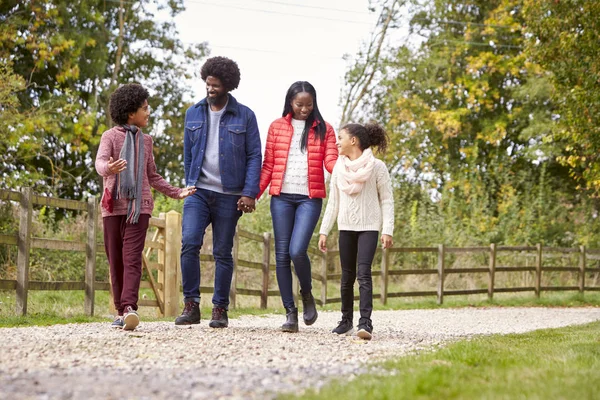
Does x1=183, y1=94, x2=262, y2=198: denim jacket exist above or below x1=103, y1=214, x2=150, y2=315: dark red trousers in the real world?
above

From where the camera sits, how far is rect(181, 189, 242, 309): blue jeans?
21.0 ft

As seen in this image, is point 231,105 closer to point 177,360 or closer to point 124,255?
point 124,255

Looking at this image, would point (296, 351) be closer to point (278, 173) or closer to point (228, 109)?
point (278, 173)

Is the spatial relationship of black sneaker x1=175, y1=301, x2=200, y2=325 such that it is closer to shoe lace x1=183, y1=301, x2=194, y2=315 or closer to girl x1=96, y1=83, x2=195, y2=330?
shoe lace x1=183, y1=301, x2=194, y2=315

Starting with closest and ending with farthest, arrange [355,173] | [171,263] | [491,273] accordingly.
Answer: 1. [355,173]
2. [171,263]
3. [491,273]

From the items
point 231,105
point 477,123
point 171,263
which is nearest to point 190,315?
point 231,105

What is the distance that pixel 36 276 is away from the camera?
1210cm

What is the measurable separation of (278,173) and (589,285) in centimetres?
1685

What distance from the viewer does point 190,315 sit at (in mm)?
6457

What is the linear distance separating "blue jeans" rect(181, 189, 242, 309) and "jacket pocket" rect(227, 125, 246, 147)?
41 cm

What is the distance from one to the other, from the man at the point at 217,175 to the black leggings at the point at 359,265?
2.66 ft

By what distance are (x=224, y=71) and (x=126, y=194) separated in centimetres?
123

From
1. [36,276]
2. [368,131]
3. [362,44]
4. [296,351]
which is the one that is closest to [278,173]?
[368,131]

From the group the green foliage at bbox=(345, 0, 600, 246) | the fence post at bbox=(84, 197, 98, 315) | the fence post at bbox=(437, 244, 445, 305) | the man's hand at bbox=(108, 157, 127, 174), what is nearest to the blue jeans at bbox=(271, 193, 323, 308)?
the man's hand at bbox=(108, 157, 127, 174)
